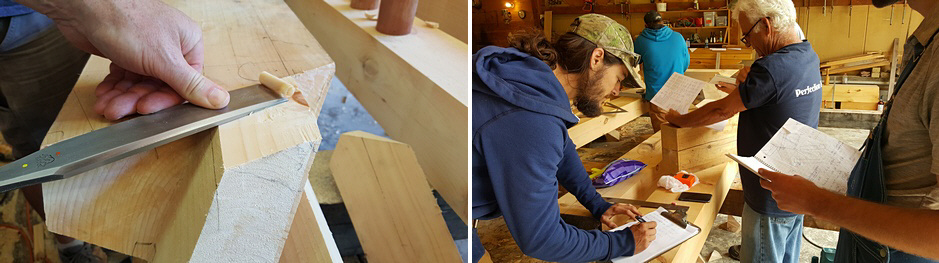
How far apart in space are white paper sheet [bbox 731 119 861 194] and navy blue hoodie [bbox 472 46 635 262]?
3.26 feet

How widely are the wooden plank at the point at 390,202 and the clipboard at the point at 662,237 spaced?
708mm

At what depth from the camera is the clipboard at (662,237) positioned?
4.85ft

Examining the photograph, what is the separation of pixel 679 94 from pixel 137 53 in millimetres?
2782

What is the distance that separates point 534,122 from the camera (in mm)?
1111

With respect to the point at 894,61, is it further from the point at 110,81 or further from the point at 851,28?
the point at 110,81

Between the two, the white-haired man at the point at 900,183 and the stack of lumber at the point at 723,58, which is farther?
the stack of lumber at the point at 723,58

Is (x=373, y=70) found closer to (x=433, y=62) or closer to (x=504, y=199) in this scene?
(x=433, y=62)

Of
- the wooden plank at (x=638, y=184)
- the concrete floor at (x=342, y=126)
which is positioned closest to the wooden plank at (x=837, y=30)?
the wooden plank at (x=638, y=184)

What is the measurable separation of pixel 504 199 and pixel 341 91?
5.66ft

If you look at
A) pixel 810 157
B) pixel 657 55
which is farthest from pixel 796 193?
pixel 657 55

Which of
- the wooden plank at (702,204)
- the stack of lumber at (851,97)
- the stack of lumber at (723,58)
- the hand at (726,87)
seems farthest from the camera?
the stack of lumber at (851,97)

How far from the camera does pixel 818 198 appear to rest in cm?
171

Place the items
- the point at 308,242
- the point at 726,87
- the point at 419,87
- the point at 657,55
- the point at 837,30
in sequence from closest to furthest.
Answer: the point at 419,87 → the point at 308,242 → the point at 726,87 → the point at 657,55 → the point at 837,30

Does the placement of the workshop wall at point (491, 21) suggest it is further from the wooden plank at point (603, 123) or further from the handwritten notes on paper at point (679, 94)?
the handwritten notes on paper at point (679, 94)
